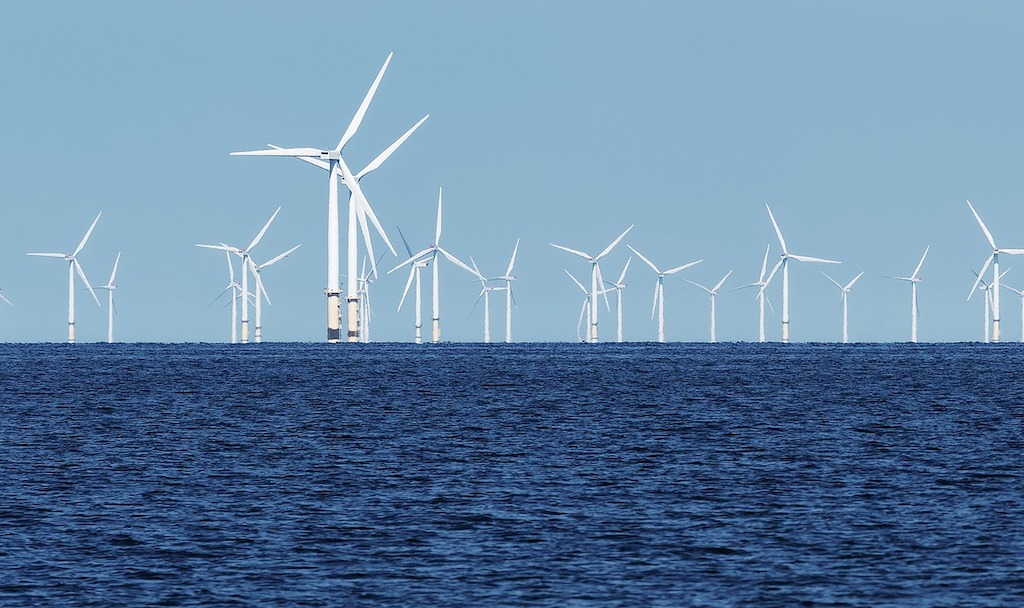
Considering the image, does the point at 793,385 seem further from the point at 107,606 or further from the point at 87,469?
the point at 107,606

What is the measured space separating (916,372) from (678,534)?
115m

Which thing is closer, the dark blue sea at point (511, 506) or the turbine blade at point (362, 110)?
the dark blue sea at point (511, 506)

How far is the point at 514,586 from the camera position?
28.4m

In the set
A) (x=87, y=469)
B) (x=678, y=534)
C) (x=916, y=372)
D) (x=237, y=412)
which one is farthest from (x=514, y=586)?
(x=916, y=372)

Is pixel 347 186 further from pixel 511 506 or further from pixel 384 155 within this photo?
pixel 511 506

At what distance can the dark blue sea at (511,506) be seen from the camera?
28.3 meters

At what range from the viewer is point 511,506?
3841 centimetres

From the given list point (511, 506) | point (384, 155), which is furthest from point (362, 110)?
point (511, 506)

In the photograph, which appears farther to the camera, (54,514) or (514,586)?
(54,514)

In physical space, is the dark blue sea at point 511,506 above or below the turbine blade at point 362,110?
below

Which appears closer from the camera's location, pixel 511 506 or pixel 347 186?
pixel 511 506

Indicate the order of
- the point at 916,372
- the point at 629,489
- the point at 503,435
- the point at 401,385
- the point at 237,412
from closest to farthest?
1. the point at 629,489
2. the point at 503,435
3. the point at 237,412
4. the point at 401,385
5. the point at 916,372

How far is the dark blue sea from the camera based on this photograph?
93.0 ft

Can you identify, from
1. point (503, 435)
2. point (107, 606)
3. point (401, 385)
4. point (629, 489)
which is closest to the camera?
point (107, 606)
